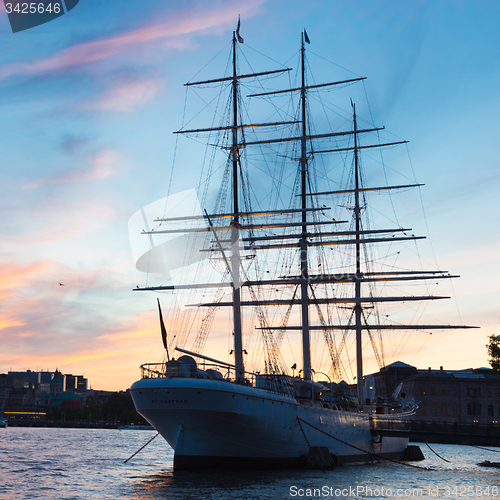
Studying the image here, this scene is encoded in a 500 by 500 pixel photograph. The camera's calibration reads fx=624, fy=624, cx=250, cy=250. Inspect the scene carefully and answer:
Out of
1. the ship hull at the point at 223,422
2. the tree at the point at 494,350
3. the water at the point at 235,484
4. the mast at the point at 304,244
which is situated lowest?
the water at the point at 235,484

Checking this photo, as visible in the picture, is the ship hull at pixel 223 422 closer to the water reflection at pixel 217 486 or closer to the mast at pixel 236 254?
the water reflection at pixel 217 486

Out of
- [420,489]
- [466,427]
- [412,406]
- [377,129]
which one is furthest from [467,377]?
[420,489]

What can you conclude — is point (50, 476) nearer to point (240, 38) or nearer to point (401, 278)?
point (240, 38)

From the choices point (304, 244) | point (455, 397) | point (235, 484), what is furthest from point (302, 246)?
point (455, 397)

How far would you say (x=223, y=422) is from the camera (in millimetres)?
39438

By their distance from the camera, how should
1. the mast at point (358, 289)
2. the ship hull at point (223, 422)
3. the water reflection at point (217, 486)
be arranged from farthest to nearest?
the mast at point (358, 289)
the ship hull at point (223, 422)
the water reflection at point (217, 486)

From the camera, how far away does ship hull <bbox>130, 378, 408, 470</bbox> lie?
3888 cm

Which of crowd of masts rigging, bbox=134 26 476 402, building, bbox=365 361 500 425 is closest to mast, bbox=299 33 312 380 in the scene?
crowd of masts rigging, bbox=134 26 476 402

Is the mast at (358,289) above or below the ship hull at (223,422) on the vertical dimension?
above

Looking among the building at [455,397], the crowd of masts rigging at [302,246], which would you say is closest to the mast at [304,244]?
the crowd of masts rigging at [302,246]

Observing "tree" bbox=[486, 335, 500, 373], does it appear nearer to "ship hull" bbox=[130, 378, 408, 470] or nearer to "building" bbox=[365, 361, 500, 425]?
"ship hull" bbox=[130, 378, 408, 470]

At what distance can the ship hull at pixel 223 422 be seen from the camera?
128 feet

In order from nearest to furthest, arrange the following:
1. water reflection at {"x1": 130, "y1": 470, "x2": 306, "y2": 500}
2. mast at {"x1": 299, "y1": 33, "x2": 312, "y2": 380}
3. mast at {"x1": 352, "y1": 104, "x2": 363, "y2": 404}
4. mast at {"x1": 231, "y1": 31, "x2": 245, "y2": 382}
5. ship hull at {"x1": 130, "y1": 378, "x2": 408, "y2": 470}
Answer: water reflection at {"x1": 130, "y1": 470, "x2": 306, "y2": 500}
ship hull at {"x1": 130, "y1": 378, "x2": 408, "y2": 470}
mast at {"x1": 231, "y1": 31, "x2": 245, "y2": 382}
mast at {"x1": 299, "y1": 33, "x2": 312, "y2": 380}
mast at {"x1": 352, "y1": 104, "x2": 363, "y2": 404}

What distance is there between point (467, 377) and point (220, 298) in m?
113
